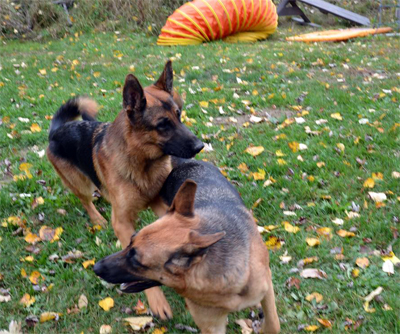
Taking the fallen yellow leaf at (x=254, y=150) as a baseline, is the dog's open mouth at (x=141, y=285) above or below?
above

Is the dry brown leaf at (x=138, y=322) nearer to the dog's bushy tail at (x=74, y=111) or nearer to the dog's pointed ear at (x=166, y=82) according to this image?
the dog's pointed ear at (x=166, y=82)

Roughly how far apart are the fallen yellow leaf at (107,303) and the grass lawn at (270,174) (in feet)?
0.15

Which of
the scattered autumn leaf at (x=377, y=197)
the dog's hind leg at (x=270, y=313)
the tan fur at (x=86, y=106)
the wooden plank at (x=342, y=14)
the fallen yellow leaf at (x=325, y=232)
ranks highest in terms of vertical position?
the tan fur at (x=86, y=106)

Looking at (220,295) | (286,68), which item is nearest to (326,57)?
(286,68)

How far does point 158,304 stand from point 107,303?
1.46 feet

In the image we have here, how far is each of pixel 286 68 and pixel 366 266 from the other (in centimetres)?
616

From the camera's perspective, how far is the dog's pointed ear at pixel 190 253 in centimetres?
255

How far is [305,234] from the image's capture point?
4.17 metres

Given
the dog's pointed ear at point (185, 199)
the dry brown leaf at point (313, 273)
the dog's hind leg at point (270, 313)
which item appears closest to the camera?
the dog's pointed ear at point (185, 199)

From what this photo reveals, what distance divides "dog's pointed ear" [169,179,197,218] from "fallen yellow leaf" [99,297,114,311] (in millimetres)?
1262

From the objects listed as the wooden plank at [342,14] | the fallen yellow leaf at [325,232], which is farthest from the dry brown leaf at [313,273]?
the wooden plank at [342,14]

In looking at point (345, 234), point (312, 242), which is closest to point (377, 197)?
point (345, 234)

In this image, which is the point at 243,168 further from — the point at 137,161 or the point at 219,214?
the point at 219,214

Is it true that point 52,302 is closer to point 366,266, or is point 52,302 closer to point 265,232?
point 265,232
